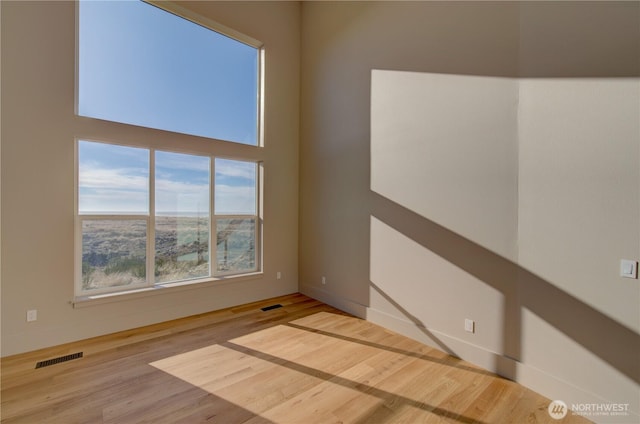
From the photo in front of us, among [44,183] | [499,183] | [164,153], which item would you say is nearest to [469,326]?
[499,183]

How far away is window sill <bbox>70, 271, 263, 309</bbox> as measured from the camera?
3.05m

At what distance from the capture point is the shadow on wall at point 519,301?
1906 millimetres

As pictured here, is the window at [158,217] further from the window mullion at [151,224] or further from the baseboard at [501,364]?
the baseboard at [501,364]

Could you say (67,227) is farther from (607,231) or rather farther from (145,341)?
(607,231)

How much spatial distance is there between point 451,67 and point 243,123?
2.98 metres

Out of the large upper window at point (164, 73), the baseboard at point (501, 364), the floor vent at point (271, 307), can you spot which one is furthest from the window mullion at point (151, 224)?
the baseboard at point (501, 364)

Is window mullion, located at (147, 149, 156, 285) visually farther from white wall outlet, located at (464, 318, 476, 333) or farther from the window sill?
white wall outlet, located at (464, 318, 476, 333)

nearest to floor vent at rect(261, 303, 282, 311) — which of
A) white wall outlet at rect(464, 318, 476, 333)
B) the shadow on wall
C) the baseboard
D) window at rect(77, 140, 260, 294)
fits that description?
window at rect(77, 140, 260, 294)

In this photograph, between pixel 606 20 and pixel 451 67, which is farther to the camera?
pixel 451 67

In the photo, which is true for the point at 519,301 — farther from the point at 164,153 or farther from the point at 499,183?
the point at 164,153

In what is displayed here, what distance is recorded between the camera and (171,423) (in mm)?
1894

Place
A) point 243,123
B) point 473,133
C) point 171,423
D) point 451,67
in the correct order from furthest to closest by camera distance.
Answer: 1. point 243,123
2. point 451,67
3. point 473,133
4. point 171,423

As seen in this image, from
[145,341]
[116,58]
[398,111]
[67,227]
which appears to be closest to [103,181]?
[67,227]

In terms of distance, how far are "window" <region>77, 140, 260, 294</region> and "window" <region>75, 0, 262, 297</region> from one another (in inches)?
0.5
